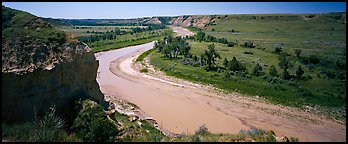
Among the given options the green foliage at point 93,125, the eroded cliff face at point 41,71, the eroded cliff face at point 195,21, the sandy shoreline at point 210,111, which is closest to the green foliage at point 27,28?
the eroded cliff face at point 41,71

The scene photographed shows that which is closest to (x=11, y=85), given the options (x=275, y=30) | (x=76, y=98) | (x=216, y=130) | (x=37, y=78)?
(x=37, y=78)

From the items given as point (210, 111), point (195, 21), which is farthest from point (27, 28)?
point (195, 21)

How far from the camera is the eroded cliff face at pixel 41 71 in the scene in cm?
1352

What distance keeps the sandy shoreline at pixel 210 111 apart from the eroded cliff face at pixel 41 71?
791 cm

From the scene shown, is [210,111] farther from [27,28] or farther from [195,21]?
[195,21]

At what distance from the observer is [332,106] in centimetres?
2591

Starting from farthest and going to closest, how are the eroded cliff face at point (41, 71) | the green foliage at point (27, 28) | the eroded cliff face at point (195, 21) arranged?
the eroded cliff face at point (195, 21)
the green foliage at point (27, 28)
the eroded cliff face at point (41, 71)

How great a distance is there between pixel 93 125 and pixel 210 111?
14.7 meters

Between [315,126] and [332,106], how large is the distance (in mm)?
5219

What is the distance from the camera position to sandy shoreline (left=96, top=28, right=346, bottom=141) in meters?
21.5

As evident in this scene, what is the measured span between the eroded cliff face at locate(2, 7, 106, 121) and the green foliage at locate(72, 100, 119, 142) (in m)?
1.51

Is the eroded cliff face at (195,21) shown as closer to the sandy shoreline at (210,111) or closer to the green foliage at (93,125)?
the sandy shoreline at (210,111)

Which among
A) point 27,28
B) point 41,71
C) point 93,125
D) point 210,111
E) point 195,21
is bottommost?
point 210,111

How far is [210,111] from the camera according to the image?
1011 inches
